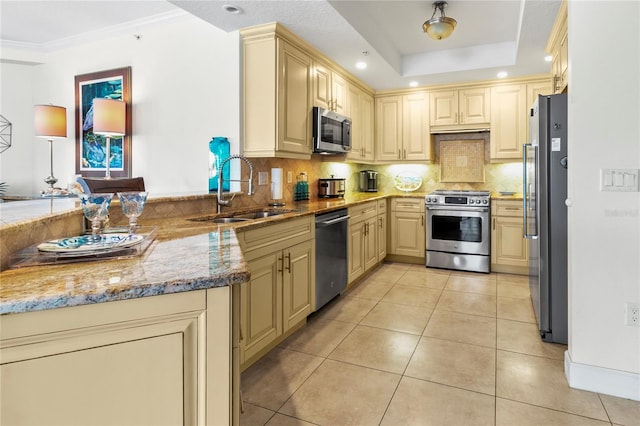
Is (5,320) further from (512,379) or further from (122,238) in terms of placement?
(512,379)

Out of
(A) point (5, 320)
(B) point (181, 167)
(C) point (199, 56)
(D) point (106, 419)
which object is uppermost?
(C) point (199, 56)

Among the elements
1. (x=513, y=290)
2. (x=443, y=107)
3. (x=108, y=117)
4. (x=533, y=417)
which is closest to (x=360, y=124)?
(x=443, y=107)

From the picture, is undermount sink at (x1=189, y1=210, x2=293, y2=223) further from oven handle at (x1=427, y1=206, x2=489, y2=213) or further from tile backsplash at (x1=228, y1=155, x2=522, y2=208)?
oven handle at (x1=427, y1=206, x2=489, y2=213)

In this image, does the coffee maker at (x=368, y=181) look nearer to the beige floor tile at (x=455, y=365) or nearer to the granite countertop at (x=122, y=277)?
the beige floor tile at (x=455, y=365)

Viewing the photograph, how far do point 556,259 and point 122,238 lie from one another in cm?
268

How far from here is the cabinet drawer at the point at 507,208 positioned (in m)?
4.41

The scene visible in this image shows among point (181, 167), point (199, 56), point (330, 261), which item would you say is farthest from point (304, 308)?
point (199, 56)

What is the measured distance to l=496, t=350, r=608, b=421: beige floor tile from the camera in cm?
192

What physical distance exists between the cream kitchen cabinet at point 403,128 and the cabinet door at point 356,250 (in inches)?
65.2

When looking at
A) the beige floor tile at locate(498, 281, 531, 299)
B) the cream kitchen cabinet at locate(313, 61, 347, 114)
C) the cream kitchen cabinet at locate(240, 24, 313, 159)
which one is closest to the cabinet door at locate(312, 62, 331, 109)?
the cream kitchen cabinet at locate(313, 61, 347, 114)

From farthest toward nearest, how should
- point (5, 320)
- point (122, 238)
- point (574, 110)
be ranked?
1. point (574, 110)
2. point (122, 238)
3. point (5, 320)

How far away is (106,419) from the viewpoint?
880 millimetres

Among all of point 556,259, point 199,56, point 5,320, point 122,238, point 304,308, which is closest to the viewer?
point 5,320

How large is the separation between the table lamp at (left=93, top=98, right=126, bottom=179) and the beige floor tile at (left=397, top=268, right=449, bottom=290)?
126 inches
